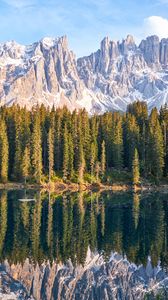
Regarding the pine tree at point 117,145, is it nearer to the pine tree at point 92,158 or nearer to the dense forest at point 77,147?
the dense forest at point 77,147

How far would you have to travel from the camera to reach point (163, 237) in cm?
4694

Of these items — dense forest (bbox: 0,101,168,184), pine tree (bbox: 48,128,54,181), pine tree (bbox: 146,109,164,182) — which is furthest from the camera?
dense forest (bbox: 0,101,168,184)

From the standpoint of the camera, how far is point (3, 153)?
112 m

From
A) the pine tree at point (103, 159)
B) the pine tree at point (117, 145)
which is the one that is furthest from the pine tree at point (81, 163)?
the pine tree at point (117, 145)

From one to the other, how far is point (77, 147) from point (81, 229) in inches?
2584

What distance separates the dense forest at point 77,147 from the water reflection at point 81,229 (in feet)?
98.0

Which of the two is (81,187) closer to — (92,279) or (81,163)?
(81,163)

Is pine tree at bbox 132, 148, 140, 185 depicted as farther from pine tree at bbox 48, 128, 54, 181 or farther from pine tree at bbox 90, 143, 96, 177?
pine tree at bbox 48, 128, 54, 181

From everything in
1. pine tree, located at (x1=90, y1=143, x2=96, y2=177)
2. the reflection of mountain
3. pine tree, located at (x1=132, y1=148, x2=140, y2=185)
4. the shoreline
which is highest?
pine tree, located at (x1=90, y1=143, x2=96, y2=177)

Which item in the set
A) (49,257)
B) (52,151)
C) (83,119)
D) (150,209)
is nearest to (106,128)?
(83,119)

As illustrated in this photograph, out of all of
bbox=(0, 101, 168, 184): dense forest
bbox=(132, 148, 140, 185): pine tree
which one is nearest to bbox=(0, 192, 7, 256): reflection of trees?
bbox=(0, 101, 168, 184): dense forest

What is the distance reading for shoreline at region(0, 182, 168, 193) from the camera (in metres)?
106

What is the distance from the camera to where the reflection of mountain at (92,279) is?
2922 cm

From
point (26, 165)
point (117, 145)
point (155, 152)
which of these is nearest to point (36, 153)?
point (26, 165)
